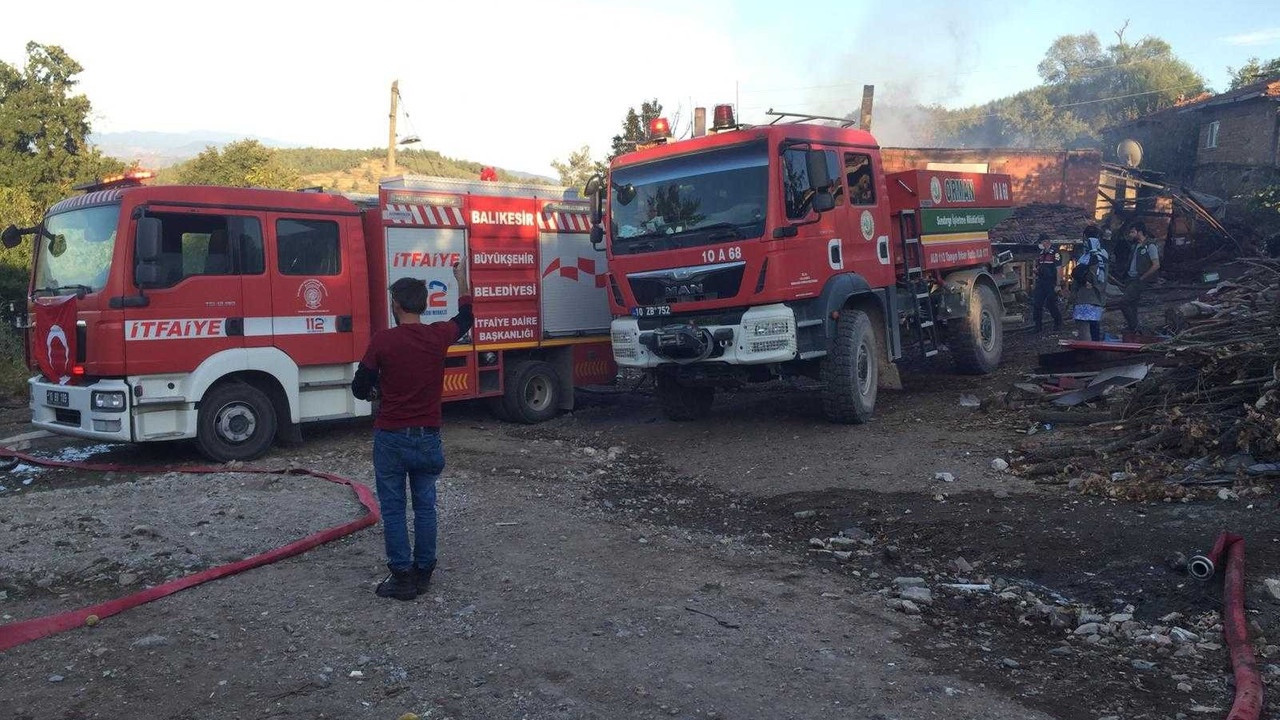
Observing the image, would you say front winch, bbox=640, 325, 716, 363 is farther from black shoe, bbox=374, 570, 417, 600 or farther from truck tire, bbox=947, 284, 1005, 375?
black shoe, bbox=374, 570, 417, 600

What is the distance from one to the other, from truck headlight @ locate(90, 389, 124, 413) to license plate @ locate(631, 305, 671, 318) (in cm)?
475

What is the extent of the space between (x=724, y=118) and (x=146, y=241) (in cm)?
547

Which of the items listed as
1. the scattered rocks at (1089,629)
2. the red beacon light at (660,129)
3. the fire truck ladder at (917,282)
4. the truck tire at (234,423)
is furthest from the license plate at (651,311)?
the scattered rocks at (1089,629)

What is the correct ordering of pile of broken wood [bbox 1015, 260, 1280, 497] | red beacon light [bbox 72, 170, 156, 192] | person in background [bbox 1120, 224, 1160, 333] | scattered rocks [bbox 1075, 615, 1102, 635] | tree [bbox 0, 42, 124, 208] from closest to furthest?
scattered rocks [bbox 1075, 615, 1102, 635] < pile of broken wood [bbox 1015, 260, 1280, 497] < red beacon light [bbox 72, 170, 156, 192] < person in background [bbox 1120, 224, 1160, 333] < tree [bbox 0, 42, 124, 208]

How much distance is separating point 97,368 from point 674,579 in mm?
5730

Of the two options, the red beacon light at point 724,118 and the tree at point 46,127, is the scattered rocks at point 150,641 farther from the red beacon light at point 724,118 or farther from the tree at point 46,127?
the tree at point 46,127

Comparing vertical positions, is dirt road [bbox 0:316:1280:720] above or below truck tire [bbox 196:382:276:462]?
below

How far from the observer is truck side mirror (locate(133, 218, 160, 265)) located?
8312 mm

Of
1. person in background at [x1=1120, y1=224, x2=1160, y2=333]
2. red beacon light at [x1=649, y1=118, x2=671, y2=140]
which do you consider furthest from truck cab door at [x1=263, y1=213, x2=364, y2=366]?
person in background at [x1=1120, y1=224, x2=1160, y2=333]

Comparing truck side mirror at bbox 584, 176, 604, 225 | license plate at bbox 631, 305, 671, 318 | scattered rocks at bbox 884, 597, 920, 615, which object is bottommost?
scattered rocks at bbox 884, 597, 920, 615

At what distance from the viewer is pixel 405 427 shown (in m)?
5.09

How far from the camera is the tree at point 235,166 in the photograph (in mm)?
28953

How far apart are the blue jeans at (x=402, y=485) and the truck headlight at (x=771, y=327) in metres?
4.57

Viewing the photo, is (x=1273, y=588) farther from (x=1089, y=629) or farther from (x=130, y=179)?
(x=130, y=179)
